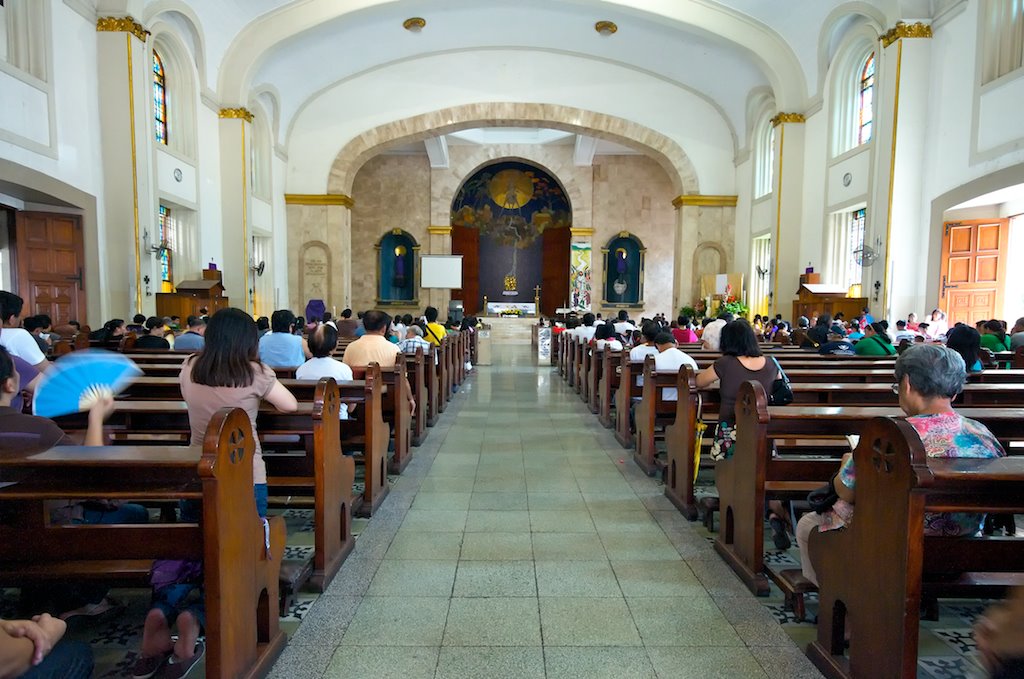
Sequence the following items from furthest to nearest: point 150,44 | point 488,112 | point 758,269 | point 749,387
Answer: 1. point 488,112
2. point 758,269
3. point 150,44
4. point 749,387

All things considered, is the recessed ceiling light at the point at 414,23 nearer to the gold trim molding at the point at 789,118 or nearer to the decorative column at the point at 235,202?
the decorative column at the point at 235,202

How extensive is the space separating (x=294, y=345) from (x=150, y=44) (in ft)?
24.0

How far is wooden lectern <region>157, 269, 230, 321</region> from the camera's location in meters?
9.65

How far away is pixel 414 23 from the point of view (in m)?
13.5

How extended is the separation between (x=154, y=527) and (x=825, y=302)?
1112 cm

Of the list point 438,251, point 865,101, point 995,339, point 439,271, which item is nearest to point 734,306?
point 865,101

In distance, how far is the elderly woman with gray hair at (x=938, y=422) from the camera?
2.06 metres

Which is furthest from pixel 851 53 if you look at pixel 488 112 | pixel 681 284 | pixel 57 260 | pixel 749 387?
pixel 57 260

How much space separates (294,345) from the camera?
15.9 feet

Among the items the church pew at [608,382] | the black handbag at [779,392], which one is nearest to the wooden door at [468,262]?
the church pew at [608,382]

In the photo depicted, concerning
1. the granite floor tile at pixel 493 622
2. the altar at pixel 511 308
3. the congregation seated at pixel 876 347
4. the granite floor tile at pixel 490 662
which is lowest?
the granite floor tile at pixel 490 662

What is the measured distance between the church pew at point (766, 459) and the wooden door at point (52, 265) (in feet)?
29.5

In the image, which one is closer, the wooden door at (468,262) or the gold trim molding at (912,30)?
the gold trim molding at (912,30)

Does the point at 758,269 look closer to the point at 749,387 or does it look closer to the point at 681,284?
the point at 681,284
